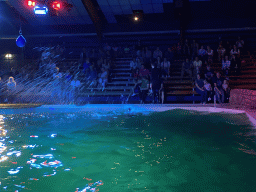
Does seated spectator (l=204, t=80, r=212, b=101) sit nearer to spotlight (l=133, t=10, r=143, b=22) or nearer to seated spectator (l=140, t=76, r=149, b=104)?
seated spectator (l=140, t=76, r=149, b=104)

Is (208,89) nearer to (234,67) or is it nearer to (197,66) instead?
(197,66)

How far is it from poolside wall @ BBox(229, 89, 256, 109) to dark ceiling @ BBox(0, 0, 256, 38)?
7.29m

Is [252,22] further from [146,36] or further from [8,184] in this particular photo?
[8,184]

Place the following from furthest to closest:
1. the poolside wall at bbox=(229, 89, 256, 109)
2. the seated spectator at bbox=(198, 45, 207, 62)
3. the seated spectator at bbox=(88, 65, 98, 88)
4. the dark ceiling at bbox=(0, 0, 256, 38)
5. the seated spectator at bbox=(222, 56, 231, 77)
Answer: the dark ceiling at bbox=(0, 0, 256, 38)
the seated spectator at bbox=(198, 45, 207, 62)
the seated spectator at bbox=(88, 65, 98, 88)
the seated spectator at bbox=(222, 56, 231, 77)
the poolside wall at bbox=(229, 89, 256, 109)

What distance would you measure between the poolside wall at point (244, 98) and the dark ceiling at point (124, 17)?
23.9 ft

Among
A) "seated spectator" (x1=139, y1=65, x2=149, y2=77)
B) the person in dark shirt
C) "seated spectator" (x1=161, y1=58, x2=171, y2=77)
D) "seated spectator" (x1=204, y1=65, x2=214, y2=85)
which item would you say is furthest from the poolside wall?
"seated spectator" (x1=139, y1=65, x2=149, y2=77)

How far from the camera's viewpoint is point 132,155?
3938 millimetres

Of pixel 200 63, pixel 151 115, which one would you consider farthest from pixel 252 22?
pixel 151 115

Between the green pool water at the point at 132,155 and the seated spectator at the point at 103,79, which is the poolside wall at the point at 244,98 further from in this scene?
the seated spectator at the point at 103,79

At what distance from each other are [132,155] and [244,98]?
5.87m

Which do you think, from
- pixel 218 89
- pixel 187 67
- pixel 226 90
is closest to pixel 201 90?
pixel 218 89

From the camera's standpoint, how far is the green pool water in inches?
113

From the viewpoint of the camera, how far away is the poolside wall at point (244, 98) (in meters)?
7.57

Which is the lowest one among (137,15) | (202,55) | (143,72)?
(143,72)
